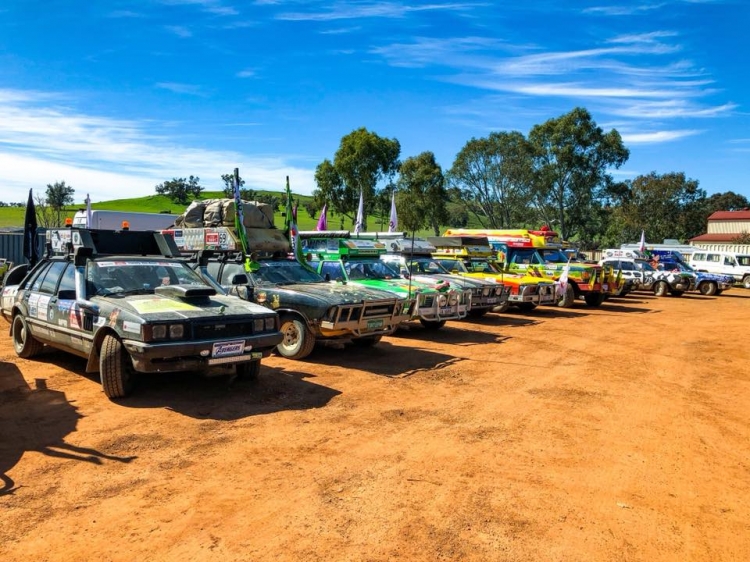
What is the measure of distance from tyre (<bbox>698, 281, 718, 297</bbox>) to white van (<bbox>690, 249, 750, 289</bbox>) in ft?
17.2

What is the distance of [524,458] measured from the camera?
514cm

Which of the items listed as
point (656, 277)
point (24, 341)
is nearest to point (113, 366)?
point (24, 341)

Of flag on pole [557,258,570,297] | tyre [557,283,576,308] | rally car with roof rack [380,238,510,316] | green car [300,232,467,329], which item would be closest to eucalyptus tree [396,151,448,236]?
tyre [557,283,576,308]

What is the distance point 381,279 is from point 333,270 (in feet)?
3.35

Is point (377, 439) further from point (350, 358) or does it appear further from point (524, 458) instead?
point (350, 358)

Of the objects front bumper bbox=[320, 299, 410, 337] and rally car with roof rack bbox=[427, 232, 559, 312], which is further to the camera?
rally car with roof rack bbox=[427, 232, 559, 312]

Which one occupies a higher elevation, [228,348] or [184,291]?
[184,291]

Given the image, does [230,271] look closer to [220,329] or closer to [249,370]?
[249,370]

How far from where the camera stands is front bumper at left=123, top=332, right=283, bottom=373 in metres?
6.02

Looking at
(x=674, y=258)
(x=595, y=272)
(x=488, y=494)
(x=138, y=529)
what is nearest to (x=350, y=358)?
(x=488, y=494)

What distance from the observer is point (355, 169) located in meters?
40.8

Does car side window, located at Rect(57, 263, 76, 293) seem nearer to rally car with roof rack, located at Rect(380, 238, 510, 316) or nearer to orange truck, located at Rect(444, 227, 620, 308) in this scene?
rally car with roof rack, located at Rect(380, 238, 510, 316)

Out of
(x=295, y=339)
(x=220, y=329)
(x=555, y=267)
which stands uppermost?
(x=555, y=267)

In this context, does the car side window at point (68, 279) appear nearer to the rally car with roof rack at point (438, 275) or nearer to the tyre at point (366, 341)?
the tyre at point (366, 341)
